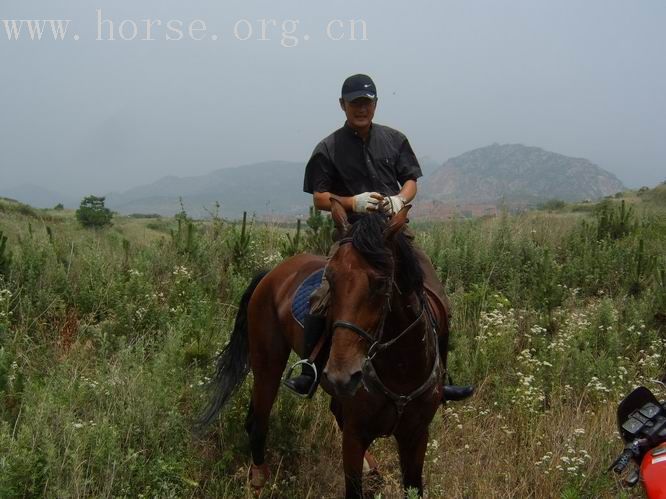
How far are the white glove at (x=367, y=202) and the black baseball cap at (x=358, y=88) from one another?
0.89 m

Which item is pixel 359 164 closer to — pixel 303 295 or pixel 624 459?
pixel 303 295

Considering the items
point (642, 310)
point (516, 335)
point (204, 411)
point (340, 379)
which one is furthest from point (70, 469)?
Result: point (642, 310)

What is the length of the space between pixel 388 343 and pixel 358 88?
1917 millimetres

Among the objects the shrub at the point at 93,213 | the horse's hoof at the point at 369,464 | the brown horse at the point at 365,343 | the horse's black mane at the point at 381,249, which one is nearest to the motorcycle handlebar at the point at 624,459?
the brown horse at the point at 365,343

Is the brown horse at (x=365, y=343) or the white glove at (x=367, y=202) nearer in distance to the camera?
the brown horse at (x=365, y=343)

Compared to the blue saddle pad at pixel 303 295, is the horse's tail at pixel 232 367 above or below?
below

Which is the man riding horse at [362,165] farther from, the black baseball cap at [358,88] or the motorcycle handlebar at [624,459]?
the motorcycle handlebar at [624,459]

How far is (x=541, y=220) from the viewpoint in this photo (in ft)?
38.2

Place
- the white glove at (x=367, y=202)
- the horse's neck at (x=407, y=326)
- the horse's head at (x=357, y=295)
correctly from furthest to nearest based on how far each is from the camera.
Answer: the white glove at (x=367, y=202) → the horse's neck at (x=407, y=326) → the horse's head at (x=357, y=295)

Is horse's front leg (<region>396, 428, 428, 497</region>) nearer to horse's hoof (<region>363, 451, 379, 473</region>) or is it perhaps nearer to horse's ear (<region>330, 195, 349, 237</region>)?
horse's hoof (<region>363, 451, 379, 473</region>)

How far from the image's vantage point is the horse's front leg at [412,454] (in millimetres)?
3455

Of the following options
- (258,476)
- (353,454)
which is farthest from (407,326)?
(258,476)

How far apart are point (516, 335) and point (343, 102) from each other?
403cm

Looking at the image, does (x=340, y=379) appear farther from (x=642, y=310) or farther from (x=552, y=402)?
(x=642, y=310)
